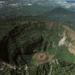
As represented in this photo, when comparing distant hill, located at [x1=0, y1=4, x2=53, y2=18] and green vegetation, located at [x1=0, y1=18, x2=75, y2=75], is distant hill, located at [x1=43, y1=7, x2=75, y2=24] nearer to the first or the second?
distant hill, located at [x1=0, y1=4, x2=53, y2=18]

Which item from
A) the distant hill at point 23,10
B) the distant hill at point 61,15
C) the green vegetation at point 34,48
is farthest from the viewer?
the distant hill at point 23,10

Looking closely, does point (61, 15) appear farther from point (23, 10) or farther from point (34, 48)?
point (34, 48)

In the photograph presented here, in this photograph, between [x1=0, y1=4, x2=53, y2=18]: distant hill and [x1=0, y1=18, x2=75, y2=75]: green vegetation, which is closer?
[x1=0, y1=18, x2=75, y2=75]: green vegetation

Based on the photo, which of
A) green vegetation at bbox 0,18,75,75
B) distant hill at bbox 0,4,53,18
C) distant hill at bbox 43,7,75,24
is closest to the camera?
green vegetation at bbox 0,18,75,75

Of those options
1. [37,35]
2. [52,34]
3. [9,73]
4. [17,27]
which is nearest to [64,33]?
[52,34]

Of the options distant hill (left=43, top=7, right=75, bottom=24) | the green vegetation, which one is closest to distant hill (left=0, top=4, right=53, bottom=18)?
distant hill (left=43, top=7, right=75, bottom=24)

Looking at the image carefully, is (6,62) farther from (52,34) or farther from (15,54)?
(52,34)

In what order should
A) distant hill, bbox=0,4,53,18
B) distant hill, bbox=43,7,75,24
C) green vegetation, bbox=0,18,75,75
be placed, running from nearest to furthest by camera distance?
1. green vegetation, bbox=0,18,75,75
2. distant hill, bbox=43,7,75,24
3. distant hill, bbox=0,4,53,18

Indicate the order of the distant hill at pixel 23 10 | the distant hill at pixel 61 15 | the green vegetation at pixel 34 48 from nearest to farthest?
the green vegetation at pixel 34 48 < the distant hill at pixel 61 15 < the distant hill at pixel 23 10

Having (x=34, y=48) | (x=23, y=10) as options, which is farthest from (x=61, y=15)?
(x=34, y=48)

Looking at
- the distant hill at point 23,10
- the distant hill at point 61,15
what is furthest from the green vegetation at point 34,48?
the distant hill at point 23,10

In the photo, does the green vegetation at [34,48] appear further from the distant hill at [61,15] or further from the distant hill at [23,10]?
the distant hill at [23,10]

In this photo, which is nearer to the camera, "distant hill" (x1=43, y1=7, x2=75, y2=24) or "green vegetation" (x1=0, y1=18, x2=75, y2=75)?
"green vegetation" (x1=0, y1=18, x2=75, y2=75)
